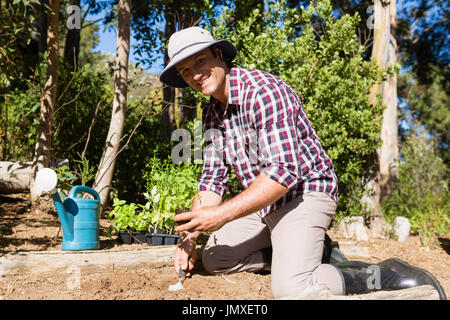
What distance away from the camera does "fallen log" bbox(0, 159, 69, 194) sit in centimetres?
462

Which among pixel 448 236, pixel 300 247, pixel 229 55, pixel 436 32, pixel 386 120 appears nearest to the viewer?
pixel 300 247

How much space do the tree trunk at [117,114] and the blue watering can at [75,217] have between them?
1.00m

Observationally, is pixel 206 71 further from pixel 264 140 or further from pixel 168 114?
pixel 168 114

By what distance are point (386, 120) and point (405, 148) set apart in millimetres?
1429

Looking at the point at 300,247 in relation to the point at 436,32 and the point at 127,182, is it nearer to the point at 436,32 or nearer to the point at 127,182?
the point at 127,182

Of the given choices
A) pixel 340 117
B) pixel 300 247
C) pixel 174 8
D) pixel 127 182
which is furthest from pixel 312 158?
pixel 174 8

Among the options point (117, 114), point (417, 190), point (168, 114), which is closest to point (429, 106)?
point (417, 190)

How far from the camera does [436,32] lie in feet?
42.0

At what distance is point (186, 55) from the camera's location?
2.19m

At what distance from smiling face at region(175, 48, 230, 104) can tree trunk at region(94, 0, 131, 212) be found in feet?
6.33

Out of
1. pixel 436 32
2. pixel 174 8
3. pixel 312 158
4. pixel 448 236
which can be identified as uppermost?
pixel 436 32

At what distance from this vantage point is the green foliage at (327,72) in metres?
4.40

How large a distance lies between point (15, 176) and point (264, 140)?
3668 millimetres

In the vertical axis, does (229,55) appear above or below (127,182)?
above
